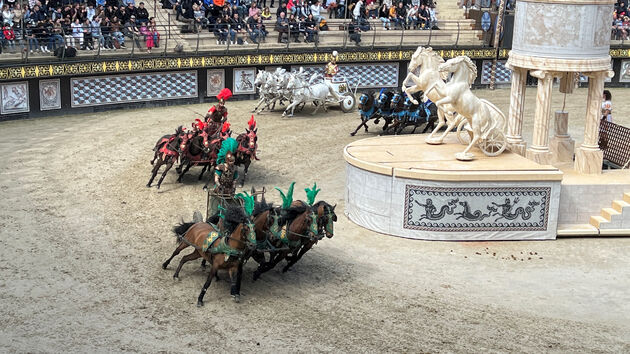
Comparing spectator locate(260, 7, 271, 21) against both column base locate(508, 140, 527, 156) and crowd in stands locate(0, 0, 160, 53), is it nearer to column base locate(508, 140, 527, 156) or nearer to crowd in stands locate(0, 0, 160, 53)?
crowd in stands locate(0, 0, 160, 53)

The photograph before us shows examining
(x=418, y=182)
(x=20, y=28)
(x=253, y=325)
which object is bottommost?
(x=253, y=325)

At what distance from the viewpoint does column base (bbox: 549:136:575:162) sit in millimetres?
21469

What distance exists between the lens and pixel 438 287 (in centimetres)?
1543

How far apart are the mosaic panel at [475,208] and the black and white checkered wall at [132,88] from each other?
15408 millimetres

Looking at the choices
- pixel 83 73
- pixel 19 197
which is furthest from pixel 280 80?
pixel 19 197

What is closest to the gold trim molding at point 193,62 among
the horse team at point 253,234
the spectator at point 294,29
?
the spectator at point 294,29

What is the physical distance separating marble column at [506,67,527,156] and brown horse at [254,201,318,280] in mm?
7228

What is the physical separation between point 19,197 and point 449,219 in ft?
32.1

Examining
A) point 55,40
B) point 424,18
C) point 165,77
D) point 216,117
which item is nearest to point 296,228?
point 216,117

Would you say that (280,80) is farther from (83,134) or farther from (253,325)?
(253,325)

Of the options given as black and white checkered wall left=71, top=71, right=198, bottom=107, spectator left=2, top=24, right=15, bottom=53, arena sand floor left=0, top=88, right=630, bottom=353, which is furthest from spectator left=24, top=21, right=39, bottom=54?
arena sand floor left=0, top=88, right=630, bottom=353

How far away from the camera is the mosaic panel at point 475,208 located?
58.4 feet

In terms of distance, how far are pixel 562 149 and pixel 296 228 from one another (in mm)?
9220

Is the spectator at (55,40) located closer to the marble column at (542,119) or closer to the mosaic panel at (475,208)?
the mosaic panel at (475,208)
